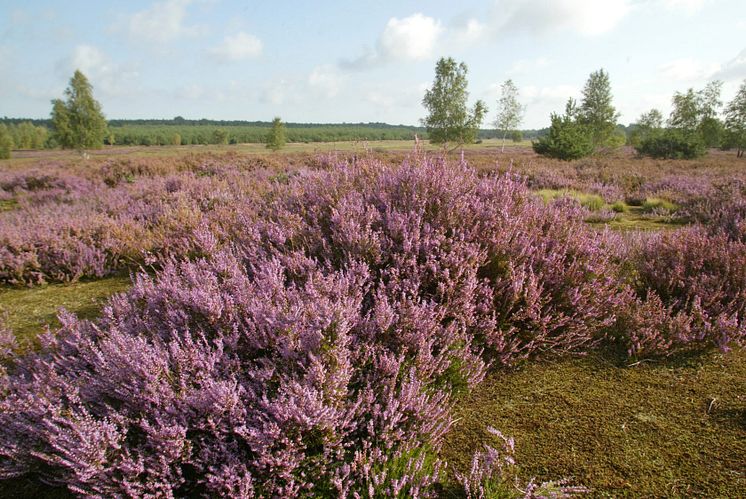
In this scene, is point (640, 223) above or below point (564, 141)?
below

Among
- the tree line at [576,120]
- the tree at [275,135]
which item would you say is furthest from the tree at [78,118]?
the tree at [275,135]

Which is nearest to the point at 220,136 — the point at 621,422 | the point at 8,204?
the point at 8,204

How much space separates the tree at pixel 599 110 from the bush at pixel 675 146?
23.0 feet

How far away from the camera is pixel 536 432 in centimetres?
206

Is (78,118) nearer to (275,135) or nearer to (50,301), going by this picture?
(275,135)

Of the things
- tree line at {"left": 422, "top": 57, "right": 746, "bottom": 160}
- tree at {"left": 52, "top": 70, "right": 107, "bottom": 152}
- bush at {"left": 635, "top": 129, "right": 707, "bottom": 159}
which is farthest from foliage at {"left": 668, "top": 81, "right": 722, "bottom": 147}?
tree at {"left": 52, "top": 70, "right": 107, "bottom": 152}

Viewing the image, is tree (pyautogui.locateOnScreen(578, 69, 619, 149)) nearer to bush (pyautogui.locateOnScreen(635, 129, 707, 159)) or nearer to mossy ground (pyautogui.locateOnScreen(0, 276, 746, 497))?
bush (pyautogui.locateOnScreen(635, 129, 707, 159))

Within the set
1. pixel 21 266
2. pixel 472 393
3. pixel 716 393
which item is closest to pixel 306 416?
pixel 472 393

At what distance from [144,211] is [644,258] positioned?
6933 mm

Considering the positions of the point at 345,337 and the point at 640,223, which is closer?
the point at 345,337

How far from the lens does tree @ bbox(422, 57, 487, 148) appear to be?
48500mm

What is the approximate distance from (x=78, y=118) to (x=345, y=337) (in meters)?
73.5

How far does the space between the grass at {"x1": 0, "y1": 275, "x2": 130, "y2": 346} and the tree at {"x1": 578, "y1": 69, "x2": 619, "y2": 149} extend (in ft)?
172

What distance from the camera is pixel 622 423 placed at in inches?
82.6
